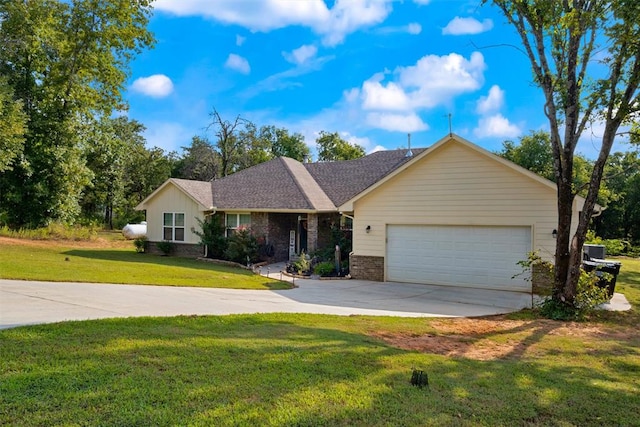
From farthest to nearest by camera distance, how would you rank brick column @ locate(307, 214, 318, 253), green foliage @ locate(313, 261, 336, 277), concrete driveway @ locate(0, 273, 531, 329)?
1. brick column @ locate(307, 214, 318, 253)
2. green foliage @ locate(313, 261, 336, 277)
3. concrete driveway @ locate(0, 273, 531, 329)

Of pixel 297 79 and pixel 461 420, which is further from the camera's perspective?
pixel 297 79

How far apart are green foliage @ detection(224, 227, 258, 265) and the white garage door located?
267 inches

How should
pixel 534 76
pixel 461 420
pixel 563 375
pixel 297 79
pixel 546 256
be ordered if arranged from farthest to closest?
pixel 297 79 → pixel 546 256 → pixel 534 76 → pixel 563 375 → pixel 461 420

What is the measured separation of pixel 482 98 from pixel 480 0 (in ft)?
24.0

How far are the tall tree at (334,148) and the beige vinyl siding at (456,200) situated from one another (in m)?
32.6

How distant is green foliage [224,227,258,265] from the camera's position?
18.9 m

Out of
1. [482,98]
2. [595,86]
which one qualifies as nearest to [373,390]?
[595,86]

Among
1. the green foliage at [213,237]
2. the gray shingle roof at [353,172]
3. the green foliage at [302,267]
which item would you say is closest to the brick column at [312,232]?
the gray shingle roof at [353,172]

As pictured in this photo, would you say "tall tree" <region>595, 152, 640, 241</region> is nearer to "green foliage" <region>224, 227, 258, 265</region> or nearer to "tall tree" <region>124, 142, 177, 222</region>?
"green foliage" <region>224, 227, 258, 265</region>

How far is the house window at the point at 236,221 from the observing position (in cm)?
2114

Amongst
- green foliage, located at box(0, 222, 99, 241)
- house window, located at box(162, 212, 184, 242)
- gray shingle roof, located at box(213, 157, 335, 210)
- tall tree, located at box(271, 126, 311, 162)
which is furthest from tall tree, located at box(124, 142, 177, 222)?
gray shingle roof, located at box(213, 157, 335, 210)

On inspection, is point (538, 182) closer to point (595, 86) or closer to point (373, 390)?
point (595, 86)

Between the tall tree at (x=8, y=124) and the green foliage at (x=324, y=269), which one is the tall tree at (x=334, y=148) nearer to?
the green foliage at (x=324, y=269)

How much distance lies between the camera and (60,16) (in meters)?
25.5
